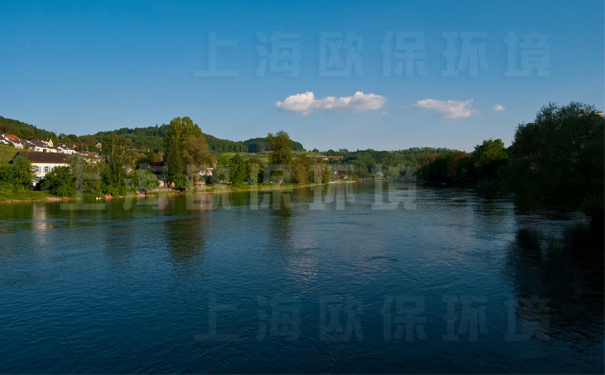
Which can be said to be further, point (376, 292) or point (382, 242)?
point (382, 242)

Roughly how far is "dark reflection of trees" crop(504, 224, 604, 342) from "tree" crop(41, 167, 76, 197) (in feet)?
224

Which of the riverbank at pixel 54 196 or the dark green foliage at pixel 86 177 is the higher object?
the dark green foliage at pixel 86 177

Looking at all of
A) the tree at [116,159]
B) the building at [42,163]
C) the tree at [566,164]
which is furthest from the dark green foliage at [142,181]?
the tree at [566,164]

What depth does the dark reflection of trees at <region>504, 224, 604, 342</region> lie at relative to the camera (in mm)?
14461

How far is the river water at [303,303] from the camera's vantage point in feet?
39.8

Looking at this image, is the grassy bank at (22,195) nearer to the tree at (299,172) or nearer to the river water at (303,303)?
the river water at (303,303)

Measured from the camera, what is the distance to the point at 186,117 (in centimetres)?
9875

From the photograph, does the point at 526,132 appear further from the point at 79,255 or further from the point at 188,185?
the point at 188,185

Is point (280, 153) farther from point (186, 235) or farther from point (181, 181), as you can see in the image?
point (186, 235)

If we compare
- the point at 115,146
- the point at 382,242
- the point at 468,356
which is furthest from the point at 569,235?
the point at 115,146

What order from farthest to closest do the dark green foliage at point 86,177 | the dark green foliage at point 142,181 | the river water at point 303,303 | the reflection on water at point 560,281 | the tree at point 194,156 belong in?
the tree at point 194,156, the dark green foliage at point 142,181, the dark green foliage at point 86,177, the reflection on water at point 560,281, the river water at point 303,303

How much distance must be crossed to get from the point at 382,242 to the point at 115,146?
2389 inches

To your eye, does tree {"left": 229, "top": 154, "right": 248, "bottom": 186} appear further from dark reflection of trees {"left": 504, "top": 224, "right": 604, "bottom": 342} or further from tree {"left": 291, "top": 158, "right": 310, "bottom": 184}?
dark reflection of trees {"left": 504, "top": 224, "right": 604, "bottom": 342}

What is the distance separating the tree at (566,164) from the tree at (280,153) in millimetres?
86696
